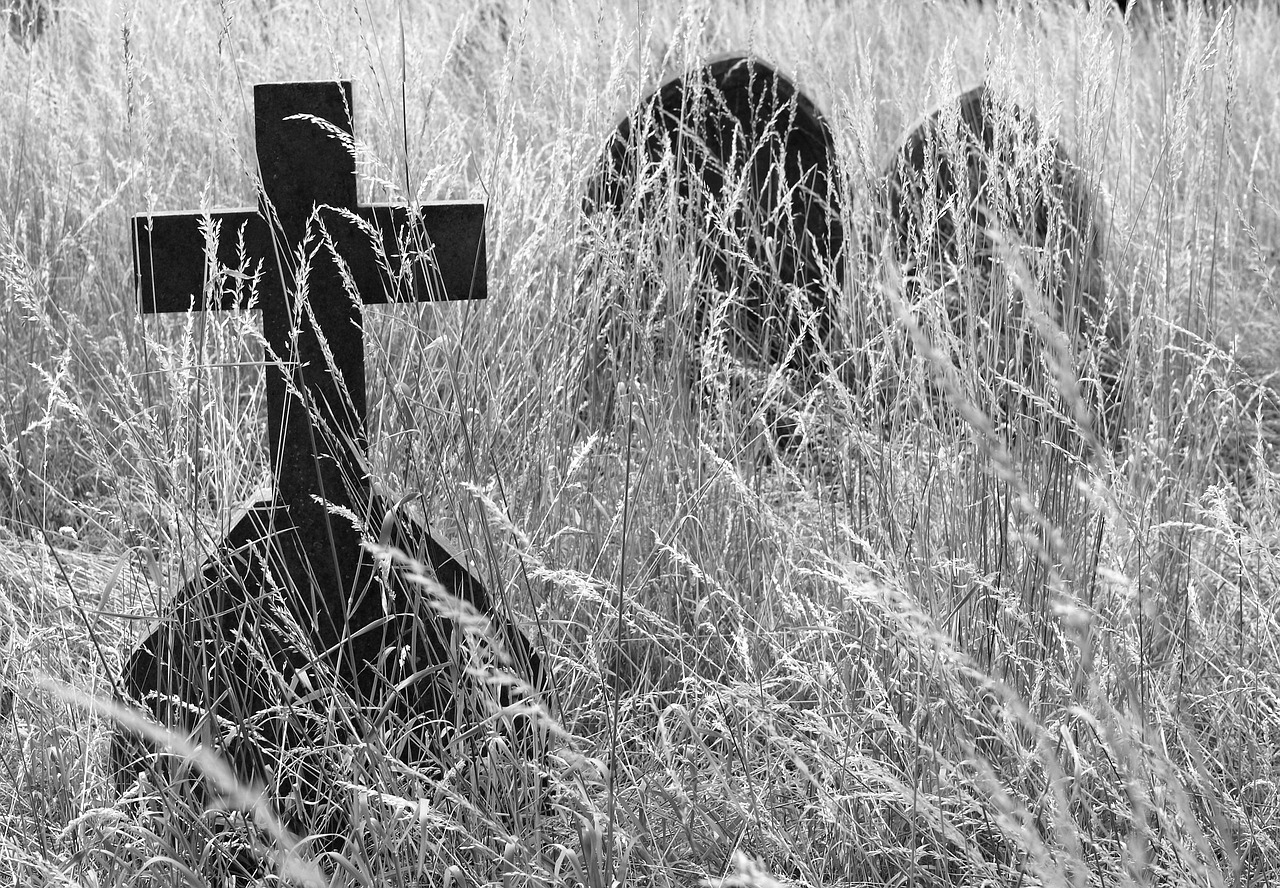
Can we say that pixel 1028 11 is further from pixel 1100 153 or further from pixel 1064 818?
pixel 1064 818

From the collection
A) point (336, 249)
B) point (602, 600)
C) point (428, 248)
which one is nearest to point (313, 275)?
point (336, 249)

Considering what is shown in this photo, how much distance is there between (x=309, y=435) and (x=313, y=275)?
0.23 m

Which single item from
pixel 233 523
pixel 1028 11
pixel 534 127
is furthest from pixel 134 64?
pixel 1028 11

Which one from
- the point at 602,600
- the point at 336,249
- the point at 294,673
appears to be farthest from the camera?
the point at 336,249

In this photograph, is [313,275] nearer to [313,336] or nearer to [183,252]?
[313,336]

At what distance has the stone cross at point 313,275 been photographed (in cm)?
173

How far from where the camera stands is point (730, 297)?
2.10 metres

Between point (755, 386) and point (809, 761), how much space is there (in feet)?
3.96

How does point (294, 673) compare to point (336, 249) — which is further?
point (336, 249)

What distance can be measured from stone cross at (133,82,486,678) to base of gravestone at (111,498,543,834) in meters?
0.04

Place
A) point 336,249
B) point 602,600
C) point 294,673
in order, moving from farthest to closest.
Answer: point 336,249, point 294,673, point 602,600

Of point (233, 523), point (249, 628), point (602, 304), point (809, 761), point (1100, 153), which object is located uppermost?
point (1100, 153)

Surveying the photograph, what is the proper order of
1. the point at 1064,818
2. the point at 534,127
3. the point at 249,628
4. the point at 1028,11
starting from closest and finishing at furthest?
the point at 1064,818 < the point at 249,628 < the point at 534,127 < the point at 1028,11

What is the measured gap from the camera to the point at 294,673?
1.69 meters
